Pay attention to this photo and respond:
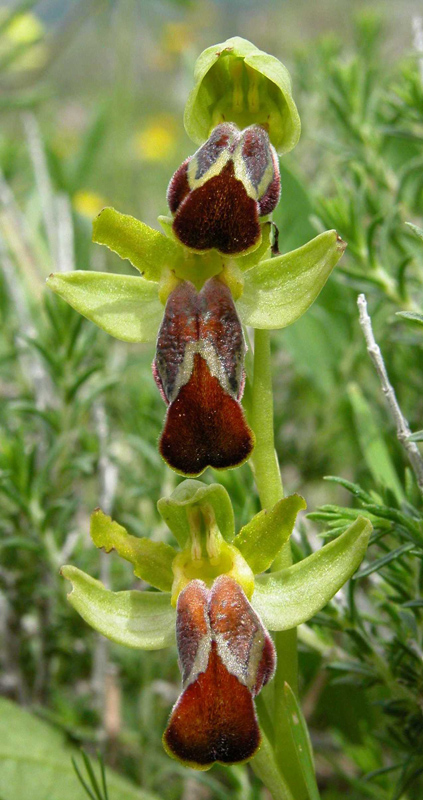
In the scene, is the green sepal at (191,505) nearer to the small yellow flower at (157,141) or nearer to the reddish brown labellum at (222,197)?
the reddish brown labellum at (222,197)

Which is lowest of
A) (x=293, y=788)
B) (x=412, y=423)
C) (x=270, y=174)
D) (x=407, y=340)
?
(x=293, y=788)

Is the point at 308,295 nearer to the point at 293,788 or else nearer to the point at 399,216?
the point at 293,788

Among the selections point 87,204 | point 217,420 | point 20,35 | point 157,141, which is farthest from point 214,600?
point 157,141

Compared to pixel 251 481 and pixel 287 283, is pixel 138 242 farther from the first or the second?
pixel 251 481

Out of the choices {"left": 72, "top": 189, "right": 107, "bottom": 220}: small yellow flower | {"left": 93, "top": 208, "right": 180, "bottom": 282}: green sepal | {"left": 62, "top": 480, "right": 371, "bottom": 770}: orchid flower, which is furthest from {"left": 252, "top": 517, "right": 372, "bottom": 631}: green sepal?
{"left": 72, "top": 189, "right": 107, "bottom": 220}: small yellow flower

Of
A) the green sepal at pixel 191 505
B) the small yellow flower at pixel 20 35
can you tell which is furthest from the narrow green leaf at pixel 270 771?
the small yellow flower at pixel 20 35

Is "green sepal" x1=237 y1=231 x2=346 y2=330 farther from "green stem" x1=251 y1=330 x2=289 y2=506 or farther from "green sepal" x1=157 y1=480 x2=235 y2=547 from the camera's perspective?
"green sepal" x1=157 y1=480 x2=235 y2=547

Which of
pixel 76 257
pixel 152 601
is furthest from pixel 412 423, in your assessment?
pixel 76 257
